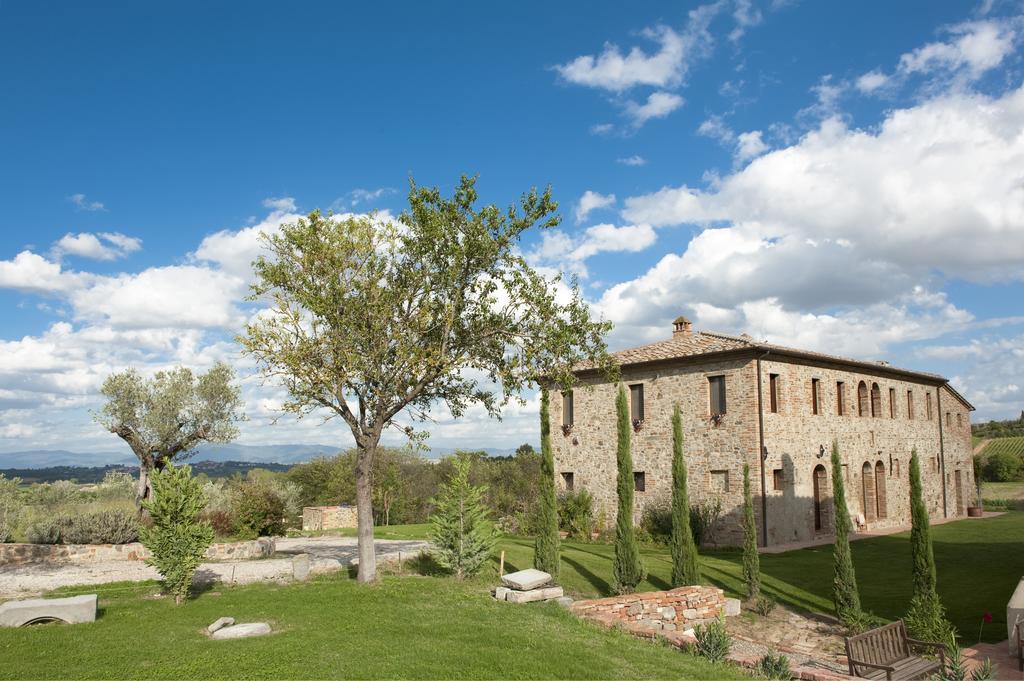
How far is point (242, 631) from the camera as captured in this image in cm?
1094

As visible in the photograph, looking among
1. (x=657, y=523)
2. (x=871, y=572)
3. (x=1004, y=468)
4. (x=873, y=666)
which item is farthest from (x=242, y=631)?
(x=1004, y=468)

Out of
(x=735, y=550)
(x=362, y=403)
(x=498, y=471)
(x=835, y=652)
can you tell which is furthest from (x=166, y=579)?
(x=498, y=471)

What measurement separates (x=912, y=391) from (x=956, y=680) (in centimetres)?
2747

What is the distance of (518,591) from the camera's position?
14039 millimetres

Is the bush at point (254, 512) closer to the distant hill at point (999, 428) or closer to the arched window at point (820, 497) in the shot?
the arched window at point (820, 497)

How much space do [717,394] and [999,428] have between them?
8075 cm

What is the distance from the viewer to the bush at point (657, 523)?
24391 millimetres

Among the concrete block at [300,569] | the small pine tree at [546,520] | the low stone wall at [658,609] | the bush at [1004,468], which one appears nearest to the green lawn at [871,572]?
the small pine tree at [546,520]

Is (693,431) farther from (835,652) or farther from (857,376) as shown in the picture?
(835,652)

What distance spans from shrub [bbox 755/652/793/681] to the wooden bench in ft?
3.61

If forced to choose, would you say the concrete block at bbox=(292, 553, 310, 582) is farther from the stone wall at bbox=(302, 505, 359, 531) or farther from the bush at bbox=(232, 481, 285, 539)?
the stone wall at bbox=(302, 505, 359, 531)

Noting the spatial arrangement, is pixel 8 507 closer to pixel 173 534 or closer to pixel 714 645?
pixel 173 534

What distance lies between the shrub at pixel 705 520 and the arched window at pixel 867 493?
819cm

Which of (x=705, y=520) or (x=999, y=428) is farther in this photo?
(x=999, y=428)
